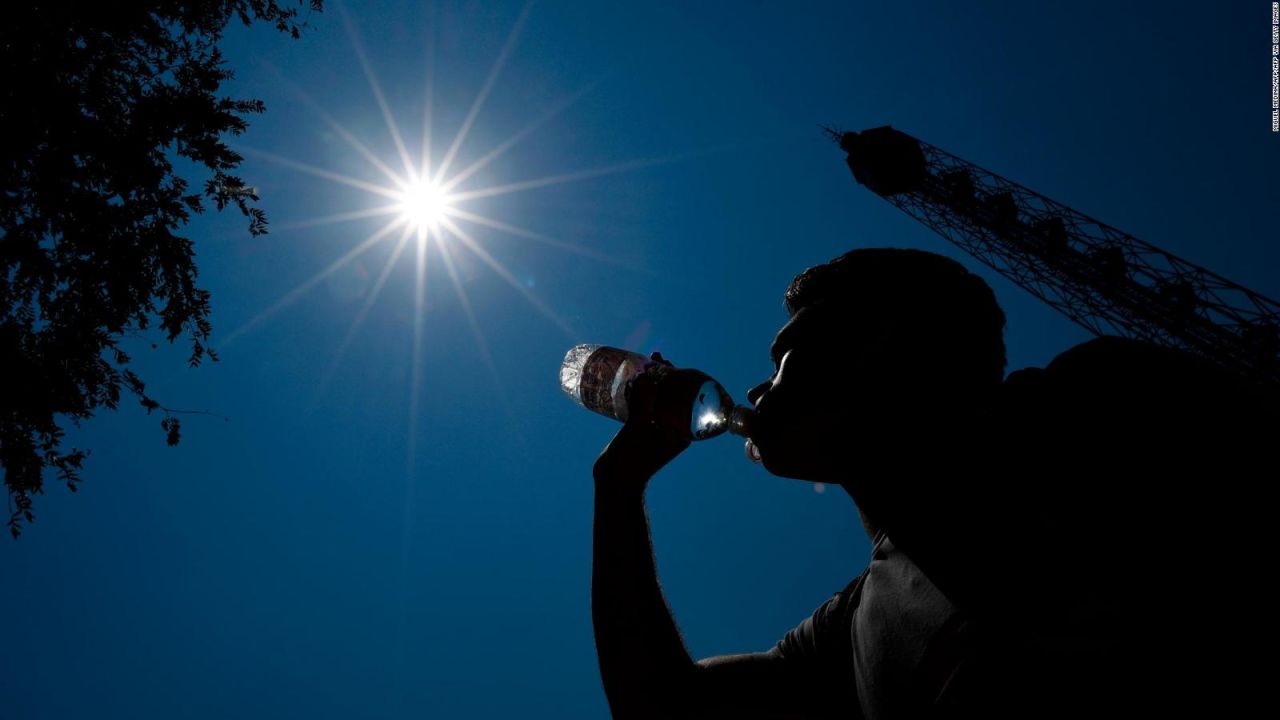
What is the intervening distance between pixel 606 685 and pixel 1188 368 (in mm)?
1729

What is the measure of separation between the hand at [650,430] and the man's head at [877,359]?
2.08ft

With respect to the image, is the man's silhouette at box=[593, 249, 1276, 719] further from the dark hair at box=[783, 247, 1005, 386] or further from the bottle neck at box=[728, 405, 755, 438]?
the bottle neck at box=[728, 405, 755, 438]

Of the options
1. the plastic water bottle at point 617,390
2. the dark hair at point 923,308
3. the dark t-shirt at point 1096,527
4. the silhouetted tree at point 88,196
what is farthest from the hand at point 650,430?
the silhouetted tree at point 88,196

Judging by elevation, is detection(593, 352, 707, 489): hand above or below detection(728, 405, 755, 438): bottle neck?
below

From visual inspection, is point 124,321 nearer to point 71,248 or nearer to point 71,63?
point 71,248

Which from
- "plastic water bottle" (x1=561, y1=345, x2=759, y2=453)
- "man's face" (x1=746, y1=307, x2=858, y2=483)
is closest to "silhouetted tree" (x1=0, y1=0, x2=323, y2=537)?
"plastic water bottle" (x1=561, y1=345, x2=759, y2=453)

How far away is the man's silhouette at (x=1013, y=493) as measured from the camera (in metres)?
0.71

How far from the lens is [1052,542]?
82 cm

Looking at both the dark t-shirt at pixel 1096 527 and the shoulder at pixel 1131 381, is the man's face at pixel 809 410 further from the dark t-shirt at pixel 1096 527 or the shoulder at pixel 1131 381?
→ the shoulder at pixel 1131 381

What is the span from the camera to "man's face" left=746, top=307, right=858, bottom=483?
Answer: 1.16 metres

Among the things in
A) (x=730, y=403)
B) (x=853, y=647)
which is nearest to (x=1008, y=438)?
(x=853, y=647)

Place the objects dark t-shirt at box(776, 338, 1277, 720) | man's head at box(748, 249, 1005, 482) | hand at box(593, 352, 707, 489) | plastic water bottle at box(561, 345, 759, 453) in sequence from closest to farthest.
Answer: dark t-shirt at box(776, 338, 1277, 720) → man's head at box(748, 249, 1005, 482) → hand at box(593, 352, 707, 489) → plastic water bottle at box(561, 345, 759, 453)

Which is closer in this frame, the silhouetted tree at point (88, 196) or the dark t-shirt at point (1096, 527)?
the dark t-shirt at point (1096, 527)

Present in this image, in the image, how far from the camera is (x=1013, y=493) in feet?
2.79
